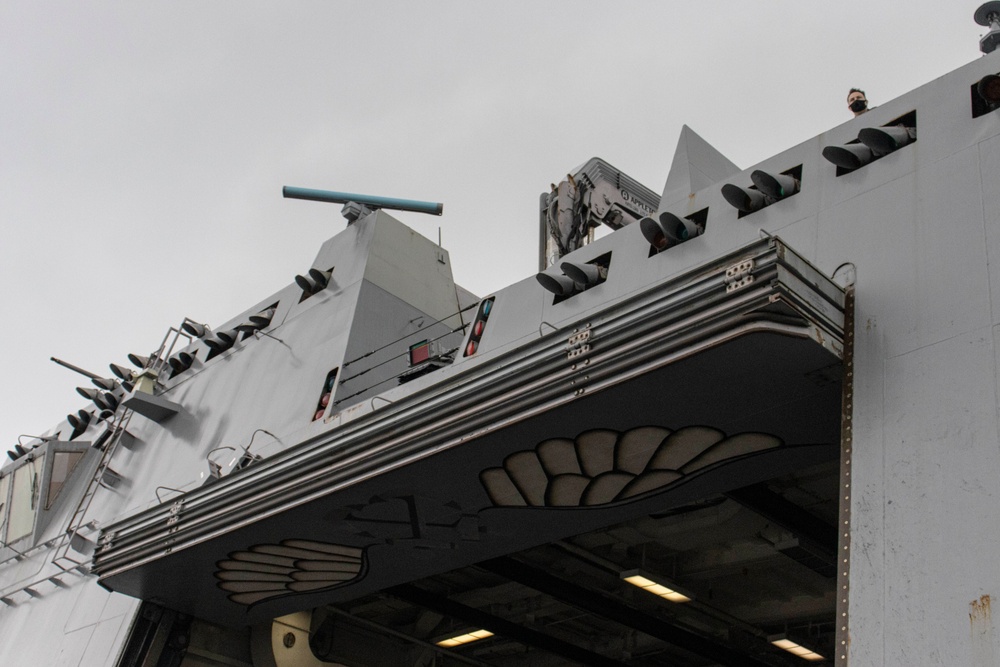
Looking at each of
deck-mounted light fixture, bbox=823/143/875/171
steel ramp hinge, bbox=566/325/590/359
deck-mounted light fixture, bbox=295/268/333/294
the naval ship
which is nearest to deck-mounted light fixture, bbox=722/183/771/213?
the naval ship

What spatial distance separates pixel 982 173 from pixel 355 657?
45.9 feet

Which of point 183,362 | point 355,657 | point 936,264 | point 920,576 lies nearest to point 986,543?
point 920,576

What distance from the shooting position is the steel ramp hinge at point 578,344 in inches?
379

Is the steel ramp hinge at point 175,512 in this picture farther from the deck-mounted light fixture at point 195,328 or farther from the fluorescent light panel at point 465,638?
the fluorescent light panel at point 465,638

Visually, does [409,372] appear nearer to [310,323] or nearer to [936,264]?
[310,323]

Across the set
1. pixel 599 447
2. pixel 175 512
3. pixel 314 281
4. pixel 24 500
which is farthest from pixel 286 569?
pixel 24 500

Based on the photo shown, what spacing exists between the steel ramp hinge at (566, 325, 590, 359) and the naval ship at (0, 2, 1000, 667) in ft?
0.06

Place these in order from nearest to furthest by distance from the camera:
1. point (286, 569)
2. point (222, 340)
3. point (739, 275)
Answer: point (739, 275) → point (286, 569) → point (222, 340)

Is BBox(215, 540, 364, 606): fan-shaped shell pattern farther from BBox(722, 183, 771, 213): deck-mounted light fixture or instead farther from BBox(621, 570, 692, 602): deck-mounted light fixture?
BBox(722, 183, 771, 213): deck-mounted light fixture

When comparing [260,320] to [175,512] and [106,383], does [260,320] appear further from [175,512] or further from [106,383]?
[106,383]

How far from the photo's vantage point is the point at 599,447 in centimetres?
1052

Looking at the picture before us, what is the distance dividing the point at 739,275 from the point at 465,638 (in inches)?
492

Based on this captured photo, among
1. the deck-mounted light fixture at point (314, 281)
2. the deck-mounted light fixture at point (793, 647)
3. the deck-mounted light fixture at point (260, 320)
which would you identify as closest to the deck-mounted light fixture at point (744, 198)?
the deck-mounted light fixture at point (314, 281)

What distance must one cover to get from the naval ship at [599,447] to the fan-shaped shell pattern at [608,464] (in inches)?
1.6
